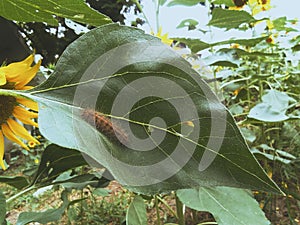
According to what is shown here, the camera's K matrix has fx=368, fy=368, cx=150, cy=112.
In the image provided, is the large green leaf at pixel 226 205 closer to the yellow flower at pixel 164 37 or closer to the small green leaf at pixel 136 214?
the small green leaf at pixel 136 214

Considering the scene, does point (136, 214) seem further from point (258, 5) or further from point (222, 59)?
point (258, 5)

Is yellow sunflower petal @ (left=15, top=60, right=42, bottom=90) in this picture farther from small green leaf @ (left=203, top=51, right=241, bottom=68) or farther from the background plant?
small green leaf @ (left=203, top=51, right=241, bottom=68)

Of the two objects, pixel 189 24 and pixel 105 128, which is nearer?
pixel 105 128

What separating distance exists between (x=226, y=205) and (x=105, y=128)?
195 millimetres

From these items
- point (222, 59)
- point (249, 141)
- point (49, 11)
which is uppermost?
point (49, 11)

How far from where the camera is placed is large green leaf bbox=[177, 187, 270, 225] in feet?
1.12

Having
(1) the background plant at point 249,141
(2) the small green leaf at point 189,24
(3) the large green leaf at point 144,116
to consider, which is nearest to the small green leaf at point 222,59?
(1) the background plant at point 249,141

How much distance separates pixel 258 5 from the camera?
765 mm

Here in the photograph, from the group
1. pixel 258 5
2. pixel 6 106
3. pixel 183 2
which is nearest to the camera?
pixel 6 106

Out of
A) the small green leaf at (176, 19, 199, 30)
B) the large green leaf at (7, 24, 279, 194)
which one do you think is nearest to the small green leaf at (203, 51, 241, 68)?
the small green leaf at (176, 19, 199, 30)

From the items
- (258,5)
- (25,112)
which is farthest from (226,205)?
(258,5)

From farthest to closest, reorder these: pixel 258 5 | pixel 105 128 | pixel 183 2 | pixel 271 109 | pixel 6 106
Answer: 1. pixel 258 5
2. pixel 183 2
3. pixel 271 109
4. pixel 6 106
5. pixel 105 128

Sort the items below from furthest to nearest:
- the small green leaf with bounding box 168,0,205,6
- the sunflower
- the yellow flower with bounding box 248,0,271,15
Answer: the yellow flower with bounding box 248,0,271,15
the small green leaf with bounding box 168,0,205,6
the sunflower

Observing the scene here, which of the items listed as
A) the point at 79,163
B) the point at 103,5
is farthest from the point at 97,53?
the point at 103,5
